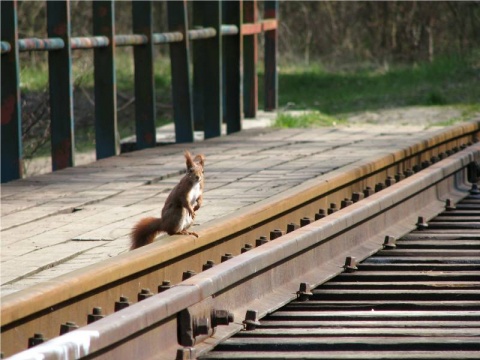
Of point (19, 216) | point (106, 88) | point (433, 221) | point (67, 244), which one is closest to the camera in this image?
point (67, 244)

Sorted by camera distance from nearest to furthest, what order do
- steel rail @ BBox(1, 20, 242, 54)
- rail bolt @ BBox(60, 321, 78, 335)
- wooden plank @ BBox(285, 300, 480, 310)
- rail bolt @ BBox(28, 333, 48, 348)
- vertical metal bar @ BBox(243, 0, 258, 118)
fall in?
rail bolt @ BBox(28, 333, 48, 348)
rail bolt @ BBox(60, 321, 78, 335)
wooden plank @ BBox(285, 300, 480, 310)
steel rail @ BBox(1, 20, 242, 54)
vertical metal bar @ BBox(243, 0, 258, 118)

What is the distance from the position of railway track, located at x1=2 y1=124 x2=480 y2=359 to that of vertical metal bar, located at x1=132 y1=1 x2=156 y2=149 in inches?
140

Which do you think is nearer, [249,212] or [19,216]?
[249,212]

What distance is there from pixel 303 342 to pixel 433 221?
364cm

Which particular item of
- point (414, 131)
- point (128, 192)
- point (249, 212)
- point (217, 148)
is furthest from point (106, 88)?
point (249, 212)

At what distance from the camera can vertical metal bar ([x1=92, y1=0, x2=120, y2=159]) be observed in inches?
419

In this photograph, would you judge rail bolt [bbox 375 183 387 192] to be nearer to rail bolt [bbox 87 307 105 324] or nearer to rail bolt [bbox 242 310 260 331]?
rail bolt [bbox 242 310 260 331]

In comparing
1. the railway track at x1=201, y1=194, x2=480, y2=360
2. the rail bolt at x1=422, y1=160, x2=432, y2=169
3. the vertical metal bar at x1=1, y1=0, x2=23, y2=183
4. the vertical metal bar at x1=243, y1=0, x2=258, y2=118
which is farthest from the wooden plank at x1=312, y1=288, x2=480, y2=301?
the vertical metal bar at x1=243, y1=0, x2=258, y2=118

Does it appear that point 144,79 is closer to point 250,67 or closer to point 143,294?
point 250,67

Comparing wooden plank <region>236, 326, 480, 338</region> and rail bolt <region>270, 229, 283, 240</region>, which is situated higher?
rail bolt <region>270, 229, 283, 240</region>

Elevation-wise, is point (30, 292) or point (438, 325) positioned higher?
point (30, 292)

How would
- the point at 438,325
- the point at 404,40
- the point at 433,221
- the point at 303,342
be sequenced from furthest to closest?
the point at 404,40
the point at 433,221
the point at 438,325
the point at 303,342

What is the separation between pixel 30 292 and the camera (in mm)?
4164

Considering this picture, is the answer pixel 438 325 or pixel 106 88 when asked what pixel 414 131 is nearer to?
pixel 106 88
